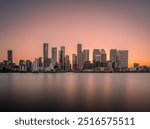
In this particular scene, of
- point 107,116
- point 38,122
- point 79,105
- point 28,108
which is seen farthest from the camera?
point 79,105

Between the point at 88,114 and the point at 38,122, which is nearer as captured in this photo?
the point at 38,122

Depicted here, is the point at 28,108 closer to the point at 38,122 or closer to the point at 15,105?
the point at 15,105

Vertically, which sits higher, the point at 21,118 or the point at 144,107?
the point at 21,118

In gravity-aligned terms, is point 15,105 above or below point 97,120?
below

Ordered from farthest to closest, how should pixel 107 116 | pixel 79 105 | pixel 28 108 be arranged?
pixel 79 105
pixel 28 108
pixel 107 116

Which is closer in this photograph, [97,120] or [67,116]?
[97,120]

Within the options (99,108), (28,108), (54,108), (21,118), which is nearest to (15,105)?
(28,108)

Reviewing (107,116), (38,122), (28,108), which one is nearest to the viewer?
(38,122)

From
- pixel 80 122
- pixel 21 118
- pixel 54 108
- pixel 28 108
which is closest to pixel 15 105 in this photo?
pixel 28 108

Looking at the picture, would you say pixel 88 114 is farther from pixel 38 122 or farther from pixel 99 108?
→ pixel 99 108
